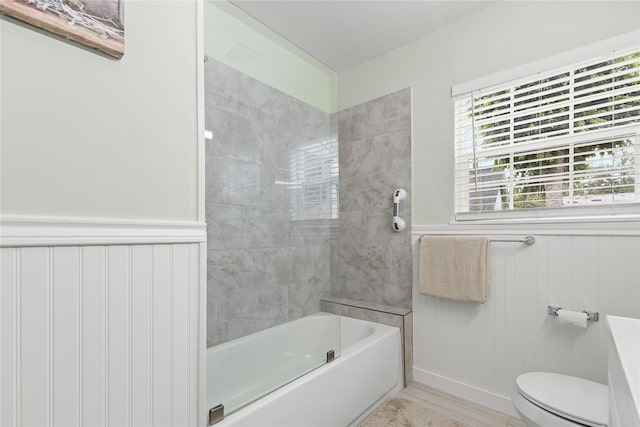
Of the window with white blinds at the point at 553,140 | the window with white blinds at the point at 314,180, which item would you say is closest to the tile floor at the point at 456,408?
the window with white blinds at the point at 553,140

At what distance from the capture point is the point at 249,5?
200cm

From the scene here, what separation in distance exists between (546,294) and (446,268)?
539 mm

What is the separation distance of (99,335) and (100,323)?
0.03 metres

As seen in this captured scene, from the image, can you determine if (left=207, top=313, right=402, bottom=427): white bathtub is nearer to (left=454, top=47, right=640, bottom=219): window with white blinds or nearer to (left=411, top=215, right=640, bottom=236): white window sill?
(left=411, top=215, right=640, bottom=236): white window sill

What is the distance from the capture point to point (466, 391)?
2033 mm

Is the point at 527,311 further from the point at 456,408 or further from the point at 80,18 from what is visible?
the point at 80,18

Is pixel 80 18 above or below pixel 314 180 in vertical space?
above

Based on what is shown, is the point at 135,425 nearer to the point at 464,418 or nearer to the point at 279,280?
the point at 279,280

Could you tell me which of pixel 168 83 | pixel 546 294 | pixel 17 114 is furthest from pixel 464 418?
pixel 17 114

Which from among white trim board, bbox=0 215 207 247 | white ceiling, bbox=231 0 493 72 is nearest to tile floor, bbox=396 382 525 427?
white trim board, bbox=0 215 207 247

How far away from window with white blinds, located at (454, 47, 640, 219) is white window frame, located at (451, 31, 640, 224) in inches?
0.8

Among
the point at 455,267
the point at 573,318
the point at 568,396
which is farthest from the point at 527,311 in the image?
the point at 568,396

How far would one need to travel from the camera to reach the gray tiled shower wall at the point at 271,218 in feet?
5.24

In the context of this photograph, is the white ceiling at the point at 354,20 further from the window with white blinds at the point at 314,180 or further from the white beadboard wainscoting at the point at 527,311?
the white beadboard wainscoting at the point at 527,311
